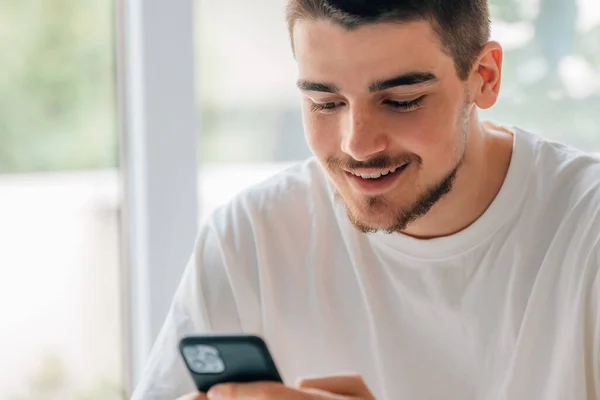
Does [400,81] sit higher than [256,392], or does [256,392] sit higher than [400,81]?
[400,81]

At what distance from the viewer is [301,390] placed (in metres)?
1.08

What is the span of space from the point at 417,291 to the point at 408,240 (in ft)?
0.26

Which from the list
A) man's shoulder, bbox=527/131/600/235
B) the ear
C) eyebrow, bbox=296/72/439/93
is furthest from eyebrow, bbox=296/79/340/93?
man's shoulder, bbox=527/131/600/235

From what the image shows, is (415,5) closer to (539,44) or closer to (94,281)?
(539,44)

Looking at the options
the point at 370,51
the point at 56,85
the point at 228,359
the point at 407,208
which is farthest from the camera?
the point at 56,85

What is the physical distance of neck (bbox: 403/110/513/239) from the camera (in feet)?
4.53

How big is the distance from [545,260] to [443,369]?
0.22m

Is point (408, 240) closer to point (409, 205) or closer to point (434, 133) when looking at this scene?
point (409, 205)

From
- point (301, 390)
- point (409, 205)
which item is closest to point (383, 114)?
point (409, 205)

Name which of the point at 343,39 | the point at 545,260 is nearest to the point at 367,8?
the point at 343,39

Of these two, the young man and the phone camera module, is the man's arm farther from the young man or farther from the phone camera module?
the phone camera module

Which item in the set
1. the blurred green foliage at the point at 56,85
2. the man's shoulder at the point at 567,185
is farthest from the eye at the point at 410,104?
the blurred green foliage at the point at 56,85

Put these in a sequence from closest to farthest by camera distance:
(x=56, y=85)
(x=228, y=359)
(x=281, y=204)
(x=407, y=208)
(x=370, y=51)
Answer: (x=228, y=359), (x=370, y=51), (x=407, y=208), (x=281, y=204), (x=56, y=85)

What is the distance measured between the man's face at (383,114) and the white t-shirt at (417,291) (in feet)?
0.31
